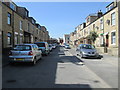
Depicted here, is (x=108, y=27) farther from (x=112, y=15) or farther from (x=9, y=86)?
(x=9, y=86)

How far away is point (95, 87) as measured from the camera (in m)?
5.35

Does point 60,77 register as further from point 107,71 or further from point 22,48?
point 22,48

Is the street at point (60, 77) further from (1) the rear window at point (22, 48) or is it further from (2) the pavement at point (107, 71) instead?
(1) the rear window at point (22, 48)

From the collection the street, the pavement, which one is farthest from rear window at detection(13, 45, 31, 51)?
the pavement

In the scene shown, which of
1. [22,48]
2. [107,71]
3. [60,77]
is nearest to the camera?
[60,77]

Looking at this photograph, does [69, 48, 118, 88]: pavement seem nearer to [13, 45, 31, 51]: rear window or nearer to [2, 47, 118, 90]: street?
[2, 47, 118, 90]: street

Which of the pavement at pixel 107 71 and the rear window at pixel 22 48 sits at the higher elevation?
the rear window at pixel 22 48

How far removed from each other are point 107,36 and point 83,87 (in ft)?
70.0

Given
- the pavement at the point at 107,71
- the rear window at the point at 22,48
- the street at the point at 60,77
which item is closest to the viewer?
the street at the point at 60,77

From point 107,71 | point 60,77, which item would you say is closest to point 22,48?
point 60,77

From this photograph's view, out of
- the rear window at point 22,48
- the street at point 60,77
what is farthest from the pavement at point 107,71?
the rear window at point 22,48

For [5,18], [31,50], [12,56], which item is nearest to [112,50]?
[31,50]

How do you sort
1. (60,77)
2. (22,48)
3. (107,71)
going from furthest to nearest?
(22,48) → (107,71) → (60,77)

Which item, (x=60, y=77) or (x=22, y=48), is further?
(x=22, y=48)
